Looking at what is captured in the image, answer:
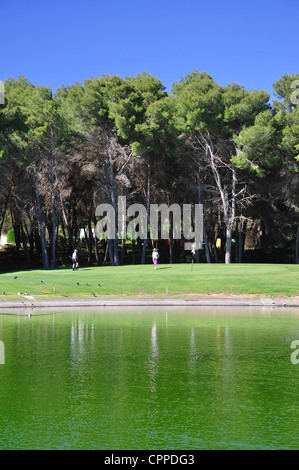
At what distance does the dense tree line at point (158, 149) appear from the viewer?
49.2 metres

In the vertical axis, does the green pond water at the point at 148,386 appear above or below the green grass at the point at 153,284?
below

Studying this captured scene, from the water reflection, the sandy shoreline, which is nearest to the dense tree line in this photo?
the sandy shoreline

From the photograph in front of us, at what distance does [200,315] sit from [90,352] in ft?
31.5

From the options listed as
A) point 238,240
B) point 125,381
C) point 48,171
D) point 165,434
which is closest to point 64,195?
point 48,171

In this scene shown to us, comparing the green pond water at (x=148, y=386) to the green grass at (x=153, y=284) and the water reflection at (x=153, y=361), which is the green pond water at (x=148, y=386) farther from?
the green grass at (x=153, y=284)

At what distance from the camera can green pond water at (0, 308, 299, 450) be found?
8688 mm

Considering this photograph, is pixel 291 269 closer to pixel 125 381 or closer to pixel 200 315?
pixel 200 315

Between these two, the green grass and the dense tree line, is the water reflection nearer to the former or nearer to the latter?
the green grass

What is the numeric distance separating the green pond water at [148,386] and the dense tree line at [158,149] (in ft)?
99.0

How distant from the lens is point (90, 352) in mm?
15938

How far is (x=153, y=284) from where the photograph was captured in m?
32.2

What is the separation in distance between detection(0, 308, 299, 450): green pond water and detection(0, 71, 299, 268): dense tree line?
99.0 feet

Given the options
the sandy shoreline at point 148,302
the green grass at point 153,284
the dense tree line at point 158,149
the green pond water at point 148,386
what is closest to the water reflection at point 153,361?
the green pond water at point 148,386

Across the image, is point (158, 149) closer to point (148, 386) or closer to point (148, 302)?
point (148, 302)
